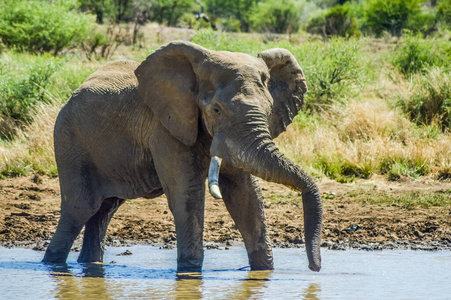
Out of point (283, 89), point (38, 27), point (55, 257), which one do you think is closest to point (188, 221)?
point (283, 89)

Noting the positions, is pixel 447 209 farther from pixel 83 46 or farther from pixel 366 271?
pixel 83 46

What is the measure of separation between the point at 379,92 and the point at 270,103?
1131 cm

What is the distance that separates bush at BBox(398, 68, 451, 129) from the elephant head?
7571 mm

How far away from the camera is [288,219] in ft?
32.8

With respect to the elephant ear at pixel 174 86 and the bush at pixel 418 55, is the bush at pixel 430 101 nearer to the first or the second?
the bush at pixel 418 55

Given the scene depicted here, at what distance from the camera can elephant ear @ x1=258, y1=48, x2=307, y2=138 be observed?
707 centimetres

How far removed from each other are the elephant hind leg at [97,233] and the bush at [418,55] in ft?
39.1

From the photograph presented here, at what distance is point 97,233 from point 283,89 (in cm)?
251

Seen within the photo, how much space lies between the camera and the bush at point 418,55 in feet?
62.1

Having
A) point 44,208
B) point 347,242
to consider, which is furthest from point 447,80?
point 44,208

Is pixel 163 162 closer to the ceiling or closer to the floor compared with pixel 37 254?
closer to the ceiling

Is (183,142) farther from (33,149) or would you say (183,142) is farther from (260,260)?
(33,149)

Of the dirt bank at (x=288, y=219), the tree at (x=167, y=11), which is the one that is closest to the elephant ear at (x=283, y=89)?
the dirt bank at (x=288, y=219)

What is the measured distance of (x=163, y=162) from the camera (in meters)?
6.80
